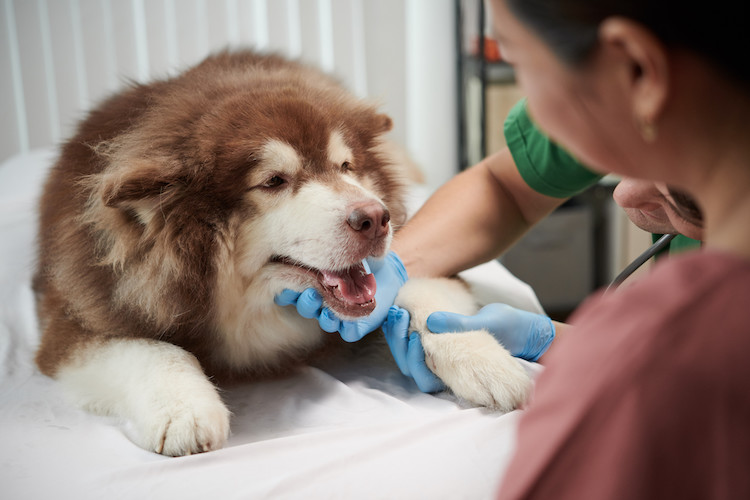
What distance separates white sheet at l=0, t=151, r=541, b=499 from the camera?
35.4 inches

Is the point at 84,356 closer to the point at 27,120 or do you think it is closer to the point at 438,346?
the point at 438,346

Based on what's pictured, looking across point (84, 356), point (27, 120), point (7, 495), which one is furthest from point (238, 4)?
point (7, 495)

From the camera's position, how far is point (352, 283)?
4.29 feet

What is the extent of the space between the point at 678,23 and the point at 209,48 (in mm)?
3571

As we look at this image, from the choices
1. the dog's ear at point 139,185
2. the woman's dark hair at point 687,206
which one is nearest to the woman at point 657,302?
the woman's dark hair at point 687,206

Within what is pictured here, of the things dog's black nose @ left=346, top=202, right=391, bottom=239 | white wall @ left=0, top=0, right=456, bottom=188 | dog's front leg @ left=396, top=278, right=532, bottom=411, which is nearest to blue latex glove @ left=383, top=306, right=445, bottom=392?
dog's front leg @ left=396, top=278, right=532, bottom=411

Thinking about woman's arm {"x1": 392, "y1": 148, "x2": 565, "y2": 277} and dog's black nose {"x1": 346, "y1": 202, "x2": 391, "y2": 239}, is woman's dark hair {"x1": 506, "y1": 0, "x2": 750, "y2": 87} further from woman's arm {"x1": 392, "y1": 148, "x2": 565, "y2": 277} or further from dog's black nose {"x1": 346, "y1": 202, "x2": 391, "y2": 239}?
woman's arm {"x1": 392, "y1": 148, "x2": 565, "y2": 277}

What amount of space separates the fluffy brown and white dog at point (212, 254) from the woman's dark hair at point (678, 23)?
0.74 meters

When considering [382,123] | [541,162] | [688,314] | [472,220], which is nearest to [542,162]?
[541,162]

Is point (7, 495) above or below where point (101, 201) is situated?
below

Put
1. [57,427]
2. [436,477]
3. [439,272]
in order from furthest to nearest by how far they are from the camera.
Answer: [439,272] → [57,427] → [436,477]

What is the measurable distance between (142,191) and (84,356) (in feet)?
1.33

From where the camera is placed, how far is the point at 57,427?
45.4 inches

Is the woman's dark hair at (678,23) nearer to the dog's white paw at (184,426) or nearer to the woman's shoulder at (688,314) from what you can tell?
the woman's shoulder at (688,314)
